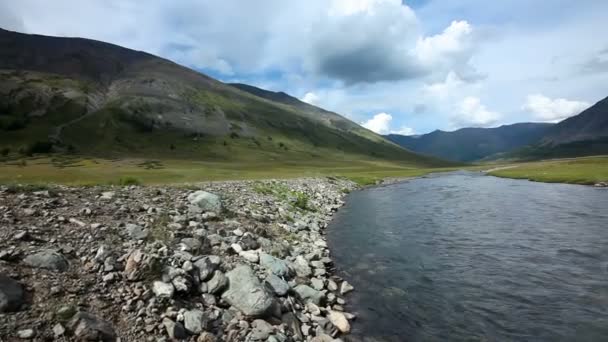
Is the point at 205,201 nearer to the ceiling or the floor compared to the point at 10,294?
nearer to the ceiling

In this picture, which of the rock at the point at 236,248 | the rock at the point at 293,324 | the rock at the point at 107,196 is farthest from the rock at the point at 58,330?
the rock at the point at 107,196

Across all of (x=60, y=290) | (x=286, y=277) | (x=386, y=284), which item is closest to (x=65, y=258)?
(x=60, y=290)

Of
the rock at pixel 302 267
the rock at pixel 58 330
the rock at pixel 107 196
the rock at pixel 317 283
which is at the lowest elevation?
the rock at pixel 317 283

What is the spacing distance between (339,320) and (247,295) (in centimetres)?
373

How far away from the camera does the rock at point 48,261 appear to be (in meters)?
10.3

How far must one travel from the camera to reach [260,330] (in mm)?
10656

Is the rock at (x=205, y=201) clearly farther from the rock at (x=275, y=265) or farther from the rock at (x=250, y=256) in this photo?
the rock at (x=275, y=265)

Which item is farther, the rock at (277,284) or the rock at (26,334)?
the rock at (277,284)

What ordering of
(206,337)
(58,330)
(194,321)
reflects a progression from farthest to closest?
(194,321)
(206,337)
(58,330)

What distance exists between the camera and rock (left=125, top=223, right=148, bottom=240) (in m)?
13.9

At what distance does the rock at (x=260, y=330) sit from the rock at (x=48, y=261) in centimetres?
618

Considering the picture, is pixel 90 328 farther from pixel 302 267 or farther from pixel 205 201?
pixel 205 201

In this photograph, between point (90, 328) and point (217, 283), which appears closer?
point (90, 328)

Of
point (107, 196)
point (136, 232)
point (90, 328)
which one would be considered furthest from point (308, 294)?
point (107, 196)
